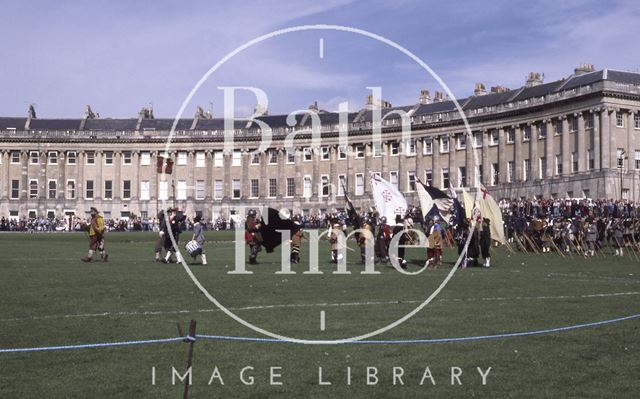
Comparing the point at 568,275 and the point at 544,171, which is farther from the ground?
the point at 544,171

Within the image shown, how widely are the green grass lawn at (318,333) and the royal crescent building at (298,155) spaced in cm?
6468

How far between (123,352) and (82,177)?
10681 centimetres

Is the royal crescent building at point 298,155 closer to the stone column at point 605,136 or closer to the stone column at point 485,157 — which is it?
the stone column at point 485,157

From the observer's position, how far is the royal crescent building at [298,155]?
87.1 meters

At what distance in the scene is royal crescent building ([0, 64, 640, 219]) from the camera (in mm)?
87125

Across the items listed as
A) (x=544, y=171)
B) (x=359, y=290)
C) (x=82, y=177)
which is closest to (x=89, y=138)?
(x=82, y=177)

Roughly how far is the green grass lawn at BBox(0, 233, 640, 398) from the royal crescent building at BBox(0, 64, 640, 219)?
64682 mm

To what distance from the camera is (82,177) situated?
11425cm

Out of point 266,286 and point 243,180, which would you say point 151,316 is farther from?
point 243,180

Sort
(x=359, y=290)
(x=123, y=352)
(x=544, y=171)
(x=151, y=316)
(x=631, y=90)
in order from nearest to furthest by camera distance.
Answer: (x=123, y=352) < (x=151, y=316) < (x=359, y=290) < (x=631, y=90) < (x=544, y=171)

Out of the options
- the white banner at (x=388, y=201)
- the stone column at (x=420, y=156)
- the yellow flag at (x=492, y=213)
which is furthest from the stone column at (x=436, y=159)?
the white banner at (x=388, y=201)

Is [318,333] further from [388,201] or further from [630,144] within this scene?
[630,144]

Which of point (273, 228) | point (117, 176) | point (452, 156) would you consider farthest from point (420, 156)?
point (273, 228)

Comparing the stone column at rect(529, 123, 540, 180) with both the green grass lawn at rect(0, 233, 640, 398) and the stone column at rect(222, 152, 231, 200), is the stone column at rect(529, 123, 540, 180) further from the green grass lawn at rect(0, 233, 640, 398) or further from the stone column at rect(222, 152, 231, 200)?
the green grass lawn at rect(0, 233, 640, 398)
